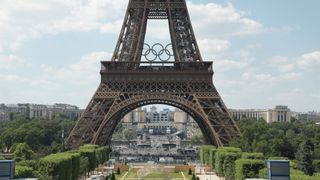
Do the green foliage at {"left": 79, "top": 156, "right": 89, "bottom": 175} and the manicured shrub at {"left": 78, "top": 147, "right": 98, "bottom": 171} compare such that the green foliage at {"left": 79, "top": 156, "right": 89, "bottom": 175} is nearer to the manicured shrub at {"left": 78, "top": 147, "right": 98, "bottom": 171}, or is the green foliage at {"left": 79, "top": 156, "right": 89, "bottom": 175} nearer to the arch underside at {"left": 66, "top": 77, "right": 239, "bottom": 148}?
the manicured shrub at {"left": 78, "top": 147, "right": 98, "bottom": 171}

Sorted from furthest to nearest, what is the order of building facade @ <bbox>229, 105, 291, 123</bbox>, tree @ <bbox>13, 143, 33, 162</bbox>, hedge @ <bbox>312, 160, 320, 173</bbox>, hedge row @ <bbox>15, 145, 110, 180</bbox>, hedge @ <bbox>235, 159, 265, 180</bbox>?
building facade @ <bbox>229, 105, 291, 123</bbox>
tree @ <bbox>13, 143, 33, 162</bbox>
hedge @ <bbox>312, 160, 320, 173</bbox>
hedge @ <bbox>235, 159, 265, 180</bbox>
hedge row @ <bbox>15, 145, 110, 180</bbox>

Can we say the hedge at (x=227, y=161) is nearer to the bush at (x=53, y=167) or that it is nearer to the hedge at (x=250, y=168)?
the hedge at (x=250, y=168)

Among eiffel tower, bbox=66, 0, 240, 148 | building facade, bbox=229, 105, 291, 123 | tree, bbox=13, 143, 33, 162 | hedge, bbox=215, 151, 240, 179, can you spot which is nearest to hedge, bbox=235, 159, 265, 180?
hedge, bbox=215, 151, 240, 179

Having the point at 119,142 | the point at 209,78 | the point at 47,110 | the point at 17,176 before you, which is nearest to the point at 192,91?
the point at 209,78

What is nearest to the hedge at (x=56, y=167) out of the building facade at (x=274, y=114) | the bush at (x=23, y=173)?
the bush at (x=23, y=173)

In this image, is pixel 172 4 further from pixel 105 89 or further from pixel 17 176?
pixel 17 176

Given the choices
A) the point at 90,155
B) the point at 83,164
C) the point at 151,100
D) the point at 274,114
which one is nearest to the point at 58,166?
the point at 83,164
